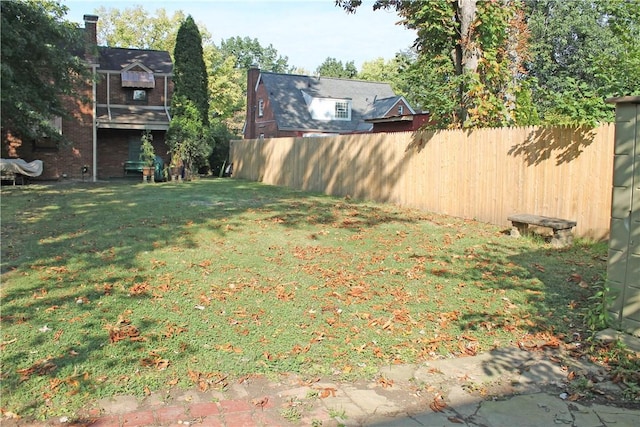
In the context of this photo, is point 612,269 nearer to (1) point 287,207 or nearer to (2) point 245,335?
(2) point 245,335

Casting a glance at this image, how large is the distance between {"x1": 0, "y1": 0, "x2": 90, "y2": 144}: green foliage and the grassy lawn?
691cm

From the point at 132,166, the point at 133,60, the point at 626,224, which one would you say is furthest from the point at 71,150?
the point at 626,224

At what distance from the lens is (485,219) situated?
10594mm

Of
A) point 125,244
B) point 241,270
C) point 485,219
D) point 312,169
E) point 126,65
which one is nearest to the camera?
point 241,270

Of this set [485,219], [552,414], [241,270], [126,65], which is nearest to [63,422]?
[552,414]

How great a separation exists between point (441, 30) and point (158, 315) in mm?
9992

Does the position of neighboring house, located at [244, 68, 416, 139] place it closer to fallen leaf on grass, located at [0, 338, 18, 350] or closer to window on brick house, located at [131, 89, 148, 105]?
window on brick house, located at [131, 89, 148, 105]

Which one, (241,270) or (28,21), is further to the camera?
(28,21)

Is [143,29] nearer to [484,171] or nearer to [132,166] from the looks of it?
[132,166]

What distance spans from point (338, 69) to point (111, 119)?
6368cm

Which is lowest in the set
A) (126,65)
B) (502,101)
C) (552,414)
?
(552,414)

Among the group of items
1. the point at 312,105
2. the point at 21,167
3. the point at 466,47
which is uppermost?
the point at 312,105

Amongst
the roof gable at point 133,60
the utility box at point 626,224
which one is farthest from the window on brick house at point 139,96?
the utility box at point 626,224

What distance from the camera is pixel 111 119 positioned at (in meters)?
24.0
